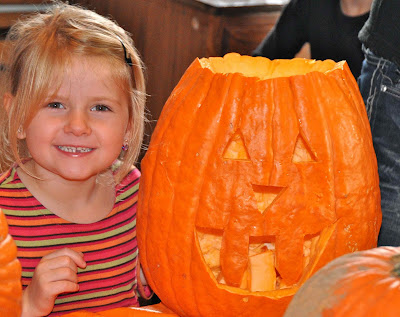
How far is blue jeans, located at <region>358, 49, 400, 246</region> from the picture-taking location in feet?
4.82

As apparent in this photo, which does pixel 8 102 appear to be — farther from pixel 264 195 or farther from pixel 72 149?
pixel 264 195

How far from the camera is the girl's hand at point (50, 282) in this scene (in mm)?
1158

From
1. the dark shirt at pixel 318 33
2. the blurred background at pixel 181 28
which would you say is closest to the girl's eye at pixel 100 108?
the blurred background at pixel 181 28

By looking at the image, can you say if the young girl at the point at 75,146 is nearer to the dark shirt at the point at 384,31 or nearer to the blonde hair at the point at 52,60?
the blonde hair at the point at 52,60

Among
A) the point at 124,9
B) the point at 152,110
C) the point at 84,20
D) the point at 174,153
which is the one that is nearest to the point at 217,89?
the point at 174,153

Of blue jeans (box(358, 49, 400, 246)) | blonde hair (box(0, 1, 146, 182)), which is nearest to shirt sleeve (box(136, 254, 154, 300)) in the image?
blonde hair (box(0, 1, 146, 182))

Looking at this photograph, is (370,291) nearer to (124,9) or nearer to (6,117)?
(6,117)

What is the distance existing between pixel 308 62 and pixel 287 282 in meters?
0.41

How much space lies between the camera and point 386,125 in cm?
150

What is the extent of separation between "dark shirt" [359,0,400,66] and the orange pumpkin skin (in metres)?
0.70

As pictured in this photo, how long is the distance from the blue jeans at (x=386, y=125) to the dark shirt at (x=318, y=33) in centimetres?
78

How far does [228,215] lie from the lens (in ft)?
3.44

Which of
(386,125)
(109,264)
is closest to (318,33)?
(386,125)

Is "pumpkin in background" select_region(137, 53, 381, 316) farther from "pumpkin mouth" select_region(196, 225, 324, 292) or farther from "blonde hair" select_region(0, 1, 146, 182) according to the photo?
"blonde hair" select_region(0, 1, 146, 182)
